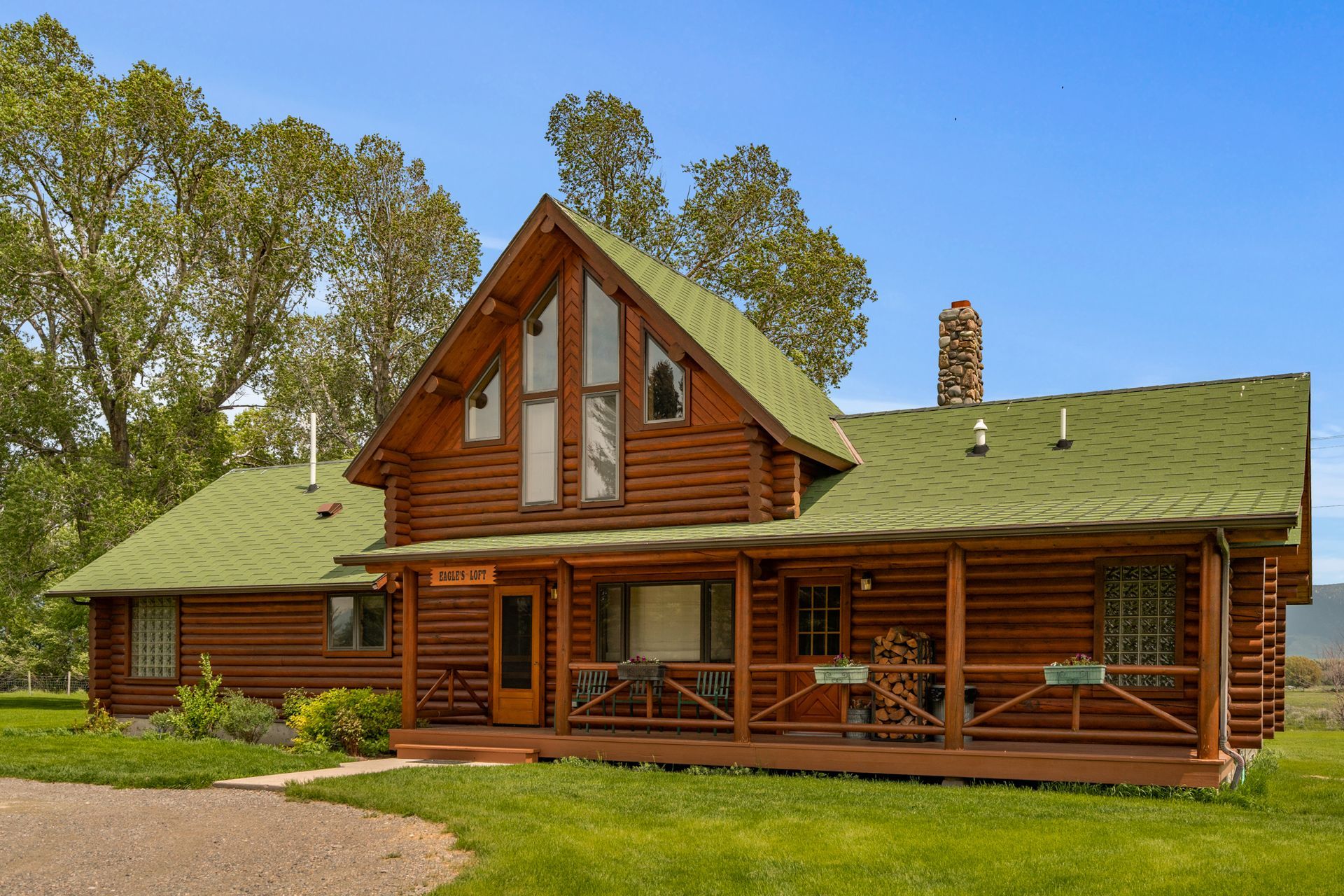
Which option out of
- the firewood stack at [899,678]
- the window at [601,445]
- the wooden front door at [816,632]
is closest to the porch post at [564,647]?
the window at [601,445]

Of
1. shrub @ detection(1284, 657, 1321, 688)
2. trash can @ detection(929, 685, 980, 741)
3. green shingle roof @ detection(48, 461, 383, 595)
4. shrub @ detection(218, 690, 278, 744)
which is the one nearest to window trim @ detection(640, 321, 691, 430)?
trash can @ detection(929, 685, 980, 741)

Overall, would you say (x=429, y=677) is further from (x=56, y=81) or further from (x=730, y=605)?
(x=56, y=81)

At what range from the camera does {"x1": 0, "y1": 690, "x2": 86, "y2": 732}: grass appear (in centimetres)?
2280

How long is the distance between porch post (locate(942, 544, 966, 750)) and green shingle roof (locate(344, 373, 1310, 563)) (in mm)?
433

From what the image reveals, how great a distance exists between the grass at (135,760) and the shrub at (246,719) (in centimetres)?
43

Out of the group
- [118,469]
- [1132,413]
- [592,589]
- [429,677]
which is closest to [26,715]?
[118,469]

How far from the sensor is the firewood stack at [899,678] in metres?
15.0

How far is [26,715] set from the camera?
84.3 ft

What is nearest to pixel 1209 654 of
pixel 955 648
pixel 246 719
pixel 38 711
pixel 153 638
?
pixel 955 648

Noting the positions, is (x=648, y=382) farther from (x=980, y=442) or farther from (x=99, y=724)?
(x=99, y=724)

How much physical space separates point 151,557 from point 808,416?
12490mm

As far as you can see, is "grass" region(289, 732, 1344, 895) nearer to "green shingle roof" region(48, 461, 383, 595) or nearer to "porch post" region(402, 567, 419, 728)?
"porch post" region(402, 567, 419, 728)

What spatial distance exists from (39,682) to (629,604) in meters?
35.6

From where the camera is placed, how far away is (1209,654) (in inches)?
488
